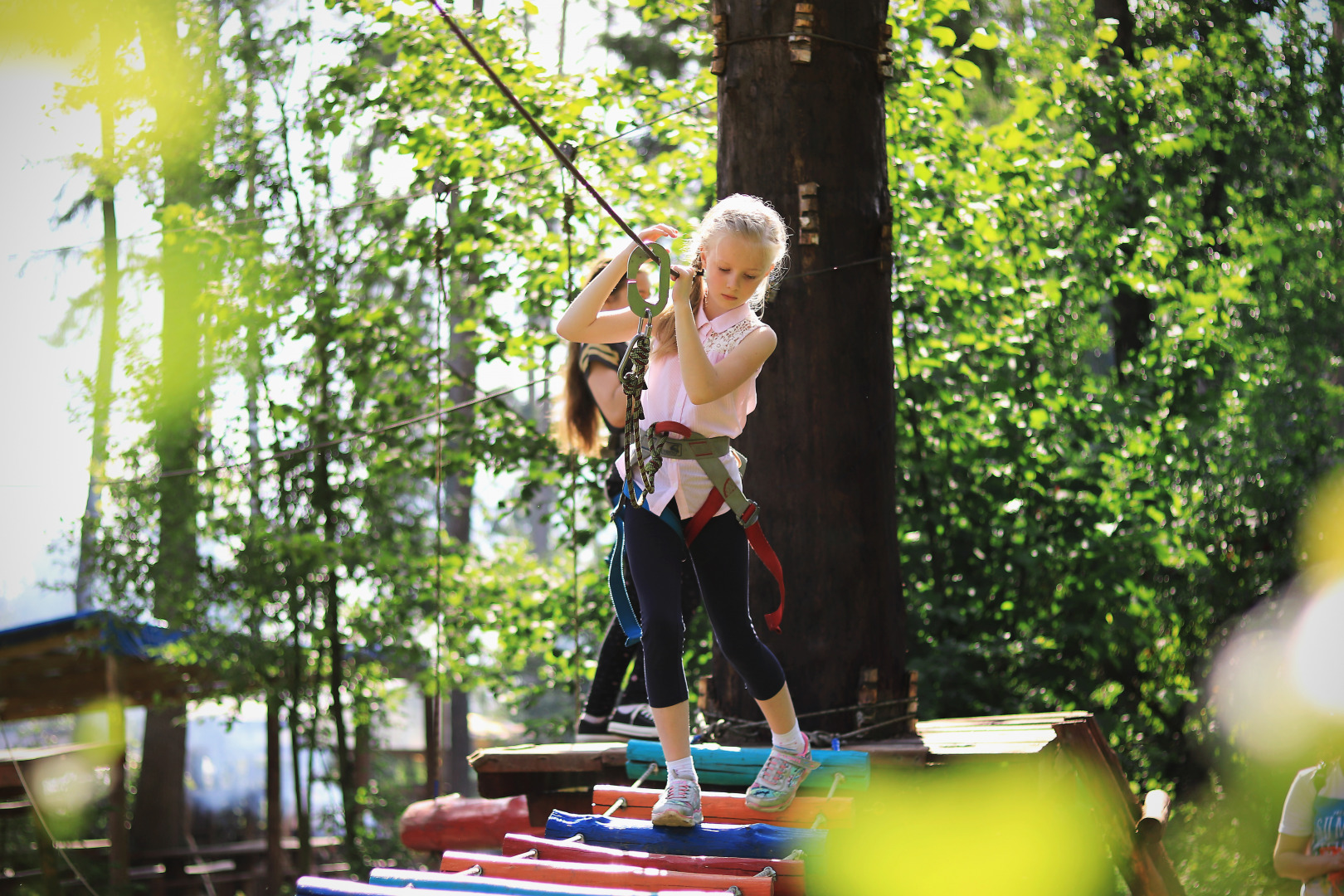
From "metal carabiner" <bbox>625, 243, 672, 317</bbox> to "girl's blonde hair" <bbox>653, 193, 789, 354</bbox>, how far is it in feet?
0.14

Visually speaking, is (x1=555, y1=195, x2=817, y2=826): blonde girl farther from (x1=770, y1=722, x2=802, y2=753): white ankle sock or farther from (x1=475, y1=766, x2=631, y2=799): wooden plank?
(x1=475, y1=766, x2=631, y2=799): wooden plank

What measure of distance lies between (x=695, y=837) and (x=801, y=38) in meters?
2.53

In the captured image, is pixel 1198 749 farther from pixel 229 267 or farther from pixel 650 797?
pixel 229 267

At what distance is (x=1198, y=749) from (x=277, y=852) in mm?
8694

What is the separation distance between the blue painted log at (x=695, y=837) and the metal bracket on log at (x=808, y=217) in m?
1.88

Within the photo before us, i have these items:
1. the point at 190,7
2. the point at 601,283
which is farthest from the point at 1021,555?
the point at 190,7

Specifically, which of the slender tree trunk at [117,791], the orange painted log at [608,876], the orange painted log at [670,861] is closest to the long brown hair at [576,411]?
the orange painted log at [670,861]

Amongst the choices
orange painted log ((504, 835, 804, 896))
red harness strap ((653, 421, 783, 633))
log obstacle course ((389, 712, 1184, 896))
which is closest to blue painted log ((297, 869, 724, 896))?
log obstacle course ((389, 712, 1184, 896))

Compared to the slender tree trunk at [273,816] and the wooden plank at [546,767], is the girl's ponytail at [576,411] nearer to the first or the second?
the wooden plank at [546,767]

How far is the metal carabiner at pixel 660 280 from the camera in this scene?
2.48 metres

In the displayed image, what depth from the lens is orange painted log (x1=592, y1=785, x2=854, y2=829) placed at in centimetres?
266

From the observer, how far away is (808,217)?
3598 mm

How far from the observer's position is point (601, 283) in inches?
109

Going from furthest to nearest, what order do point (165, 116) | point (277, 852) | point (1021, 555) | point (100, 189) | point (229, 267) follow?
1. point (277, 852)
2. point (165, 116)
3. point (100, 189)
4. point (229, 267)
5. point (1021, 555)
